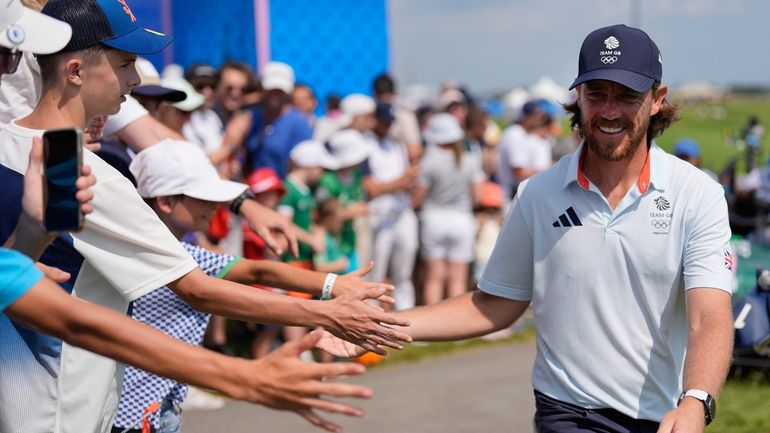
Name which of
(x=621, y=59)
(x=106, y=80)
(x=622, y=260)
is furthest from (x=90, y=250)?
(x=621, y=59)

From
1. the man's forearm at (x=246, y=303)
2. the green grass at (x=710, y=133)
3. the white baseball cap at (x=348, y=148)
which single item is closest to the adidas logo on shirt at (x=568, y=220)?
the man's forearm at (x=246, y=303)

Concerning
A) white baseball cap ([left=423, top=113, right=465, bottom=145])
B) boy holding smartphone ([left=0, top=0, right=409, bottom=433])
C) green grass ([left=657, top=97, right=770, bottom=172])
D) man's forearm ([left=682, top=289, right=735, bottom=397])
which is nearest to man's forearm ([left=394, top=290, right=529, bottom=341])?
man's forearm ([left=682, top=289, right=735, bottom=397])

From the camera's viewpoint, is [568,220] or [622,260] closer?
[622,260]

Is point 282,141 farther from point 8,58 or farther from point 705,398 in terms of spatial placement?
point 8,58

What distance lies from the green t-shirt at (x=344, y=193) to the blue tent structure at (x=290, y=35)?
402cm

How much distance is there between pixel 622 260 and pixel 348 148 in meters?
5.82

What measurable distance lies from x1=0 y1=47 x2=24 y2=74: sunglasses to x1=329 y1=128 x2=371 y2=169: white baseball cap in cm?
635

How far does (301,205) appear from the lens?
335 inches

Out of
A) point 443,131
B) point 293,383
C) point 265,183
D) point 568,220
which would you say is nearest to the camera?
point 293,383

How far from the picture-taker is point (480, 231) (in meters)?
11.6

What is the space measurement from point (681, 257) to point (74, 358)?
205 cm

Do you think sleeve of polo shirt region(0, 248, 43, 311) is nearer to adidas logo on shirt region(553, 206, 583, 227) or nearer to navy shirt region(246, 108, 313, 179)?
adidas logo on shirt region(553, 206, 583, 227)

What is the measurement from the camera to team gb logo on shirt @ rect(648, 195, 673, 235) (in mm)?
3662

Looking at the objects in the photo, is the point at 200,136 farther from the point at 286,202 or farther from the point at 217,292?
the point at 217,292
